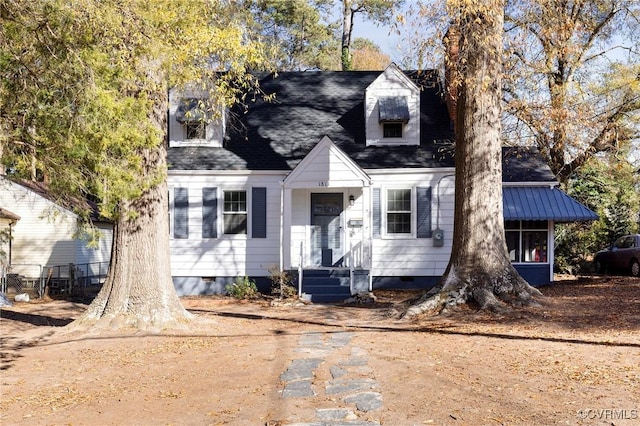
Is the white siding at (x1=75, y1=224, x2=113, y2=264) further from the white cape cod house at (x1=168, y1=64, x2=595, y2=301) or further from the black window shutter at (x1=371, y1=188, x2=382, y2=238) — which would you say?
the black window shutter at (x1=371, y1=188, x2=382, y2=238)

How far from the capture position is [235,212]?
1756 cm

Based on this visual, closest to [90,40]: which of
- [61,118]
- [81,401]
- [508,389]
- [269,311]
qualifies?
[61,118]

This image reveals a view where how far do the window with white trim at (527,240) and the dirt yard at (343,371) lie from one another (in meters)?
5.20

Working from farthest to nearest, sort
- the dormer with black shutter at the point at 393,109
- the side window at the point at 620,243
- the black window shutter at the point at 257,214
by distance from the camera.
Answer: the side window at the point at 620,243, the dormer with black shutter at the point at 393,109, the black window shutter at the point at 257,214

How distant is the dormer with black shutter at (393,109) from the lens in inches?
711

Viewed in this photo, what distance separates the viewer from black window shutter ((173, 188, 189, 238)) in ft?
57.5

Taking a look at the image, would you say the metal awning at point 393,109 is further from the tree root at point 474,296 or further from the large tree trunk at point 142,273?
the large tree trunk at point 142,273

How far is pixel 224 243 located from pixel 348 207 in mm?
3744

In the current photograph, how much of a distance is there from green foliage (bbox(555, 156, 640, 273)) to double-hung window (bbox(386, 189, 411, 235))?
8.80m

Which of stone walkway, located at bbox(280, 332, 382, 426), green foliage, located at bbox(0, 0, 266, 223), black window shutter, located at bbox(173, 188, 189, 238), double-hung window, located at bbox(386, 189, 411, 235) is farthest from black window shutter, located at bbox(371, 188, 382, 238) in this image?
green foliage, located at bbox(0, 0, 266, 223)

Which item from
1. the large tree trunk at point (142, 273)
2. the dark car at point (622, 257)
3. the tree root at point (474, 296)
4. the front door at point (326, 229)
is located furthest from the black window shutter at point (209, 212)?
the dark car at point (622, 257)

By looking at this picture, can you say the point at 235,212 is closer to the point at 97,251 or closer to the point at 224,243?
the point at 224,243

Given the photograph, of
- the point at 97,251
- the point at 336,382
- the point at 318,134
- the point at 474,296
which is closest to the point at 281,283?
the point at 318,134

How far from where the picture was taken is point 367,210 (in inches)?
673
